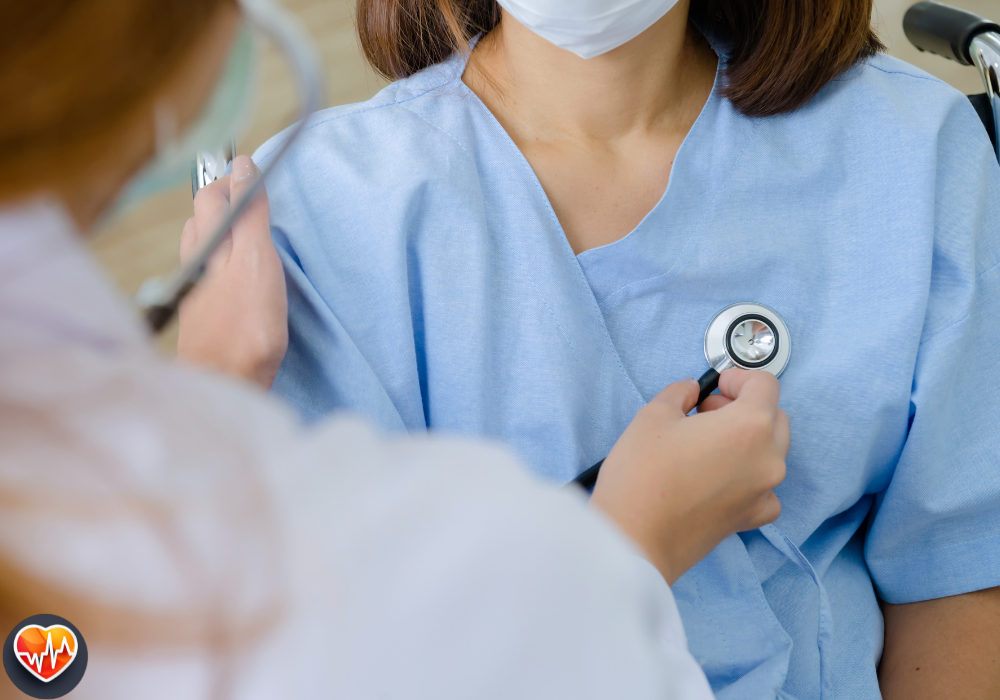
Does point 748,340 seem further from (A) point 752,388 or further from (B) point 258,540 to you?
(B) point 258,540

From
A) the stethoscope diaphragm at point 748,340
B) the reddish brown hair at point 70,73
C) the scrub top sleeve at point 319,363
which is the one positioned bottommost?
the stethoscope diaphragm at point 748,340

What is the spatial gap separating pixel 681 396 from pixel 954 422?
349mm

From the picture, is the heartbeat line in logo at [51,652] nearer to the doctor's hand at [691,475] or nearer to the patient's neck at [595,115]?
the doctor's hand at [691,475]

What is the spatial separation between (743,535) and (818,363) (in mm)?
184

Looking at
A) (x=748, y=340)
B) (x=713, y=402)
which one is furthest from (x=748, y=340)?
(x=713, y=402)

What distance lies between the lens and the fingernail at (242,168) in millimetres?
637

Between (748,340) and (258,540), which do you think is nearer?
(258,540)

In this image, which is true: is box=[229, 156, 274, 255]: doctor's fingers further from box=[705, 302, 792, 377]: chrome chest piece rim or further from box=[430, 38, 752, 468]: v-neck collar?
box=[705, 302, 792, 377]: chrome chest piece rim

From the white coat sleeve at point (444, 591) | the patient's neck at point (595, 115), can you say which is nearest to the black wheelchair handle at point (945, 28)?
the patient's neck at point (595, 115)

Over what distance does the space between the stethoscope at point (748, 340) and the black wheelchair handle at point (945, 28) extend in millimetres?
453

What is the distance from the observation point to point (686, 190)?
2.67ft

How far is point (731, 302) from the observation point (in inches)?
31.2

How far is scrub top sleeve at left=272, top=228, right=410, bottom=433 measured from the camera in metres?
0.68

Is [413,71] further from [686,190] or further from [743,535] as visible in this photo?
[743,535]
